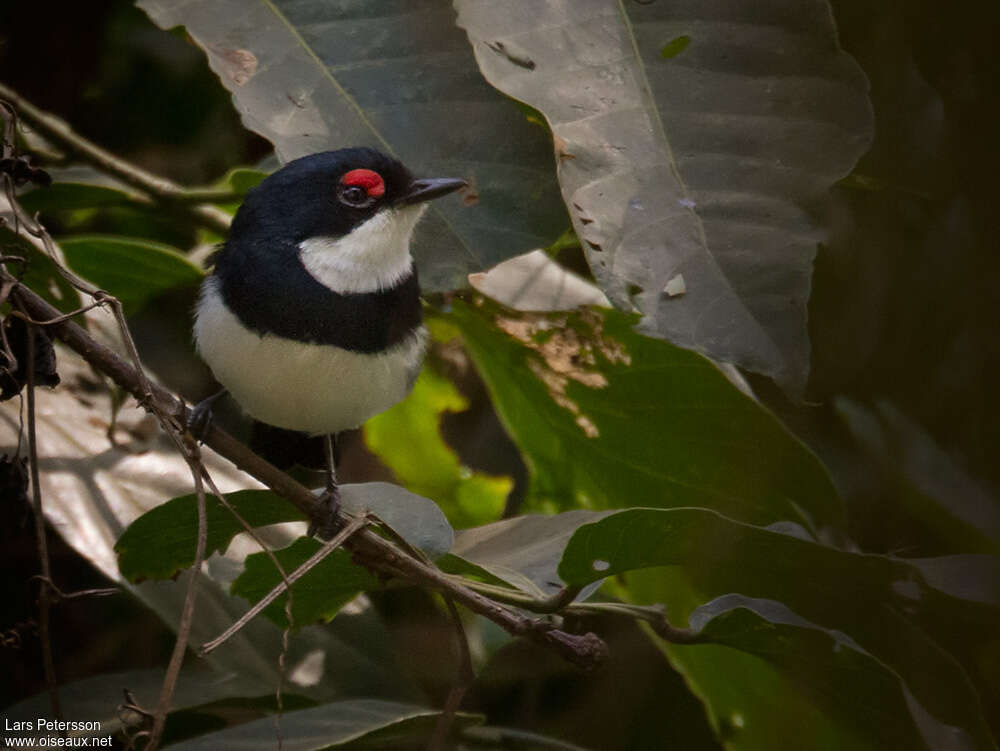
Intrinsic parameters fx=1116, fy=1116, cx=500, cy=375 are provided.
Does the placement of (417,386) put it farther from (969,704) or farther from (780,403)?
(969,704)

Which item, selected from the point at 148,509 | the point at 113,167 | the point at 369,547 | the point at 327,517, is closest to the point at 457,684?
the point at 369,547

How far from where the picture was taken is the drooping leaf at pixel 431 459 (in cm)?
352

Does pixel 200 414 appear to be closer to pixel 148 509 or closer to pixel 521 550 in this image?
pixel 148 509

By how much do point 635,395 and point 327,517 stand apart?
847 millimetres

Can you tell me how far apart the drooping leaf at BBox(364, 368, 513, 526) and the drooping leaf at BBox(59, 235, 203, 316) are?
0.79 metres

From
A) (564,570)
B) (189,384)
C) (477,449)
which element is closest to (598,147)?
(564,570)

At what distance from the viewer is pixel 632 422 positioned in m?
2.61

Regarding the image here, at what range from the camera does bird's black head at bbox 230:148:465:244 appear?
258 cm

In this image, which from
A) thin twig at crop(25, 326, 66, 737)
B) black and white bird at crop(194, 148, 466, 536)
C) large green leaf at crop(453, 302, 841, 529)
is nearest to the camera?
thin twig at crop(25, 326, 66, 737)

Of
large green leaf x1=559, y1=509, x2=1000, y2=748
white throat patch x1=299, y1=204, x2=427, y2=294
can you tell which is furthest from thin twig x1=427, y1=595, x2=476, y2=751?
white throat patch x1=299, y1=204, x2=427, y2=294

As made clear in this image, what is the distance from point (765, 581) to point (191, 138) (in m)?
3.18

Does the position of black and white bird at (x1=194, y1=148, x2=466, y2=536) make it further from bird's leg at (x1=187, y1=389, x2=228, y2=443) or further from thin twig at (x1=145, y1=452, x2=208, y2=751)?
thin twig at (x1=145, y1=452, x2=208, y2=751)

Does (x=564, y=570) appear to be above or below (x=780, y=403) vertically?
above

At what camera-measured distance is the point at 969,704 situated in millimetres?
1728
